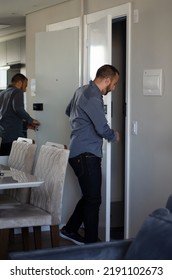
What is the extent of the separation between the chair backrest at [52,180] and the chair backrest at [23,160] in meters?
0.18

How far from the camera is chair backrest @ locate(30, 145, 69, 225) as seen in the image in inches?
153

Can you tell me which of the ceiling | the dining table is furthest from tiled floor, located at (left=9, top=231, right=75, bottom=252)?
the ceiling

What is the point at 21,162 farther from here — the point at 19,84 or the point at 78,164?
the point at 19,84

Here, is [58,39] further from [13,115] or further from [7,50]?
[7,50]

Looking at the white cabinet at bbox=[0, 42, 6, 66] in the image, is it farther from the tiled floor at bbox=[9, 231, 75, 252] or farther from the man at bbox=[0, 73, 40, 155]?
the tiled floor at bbox=[9, 231, 75, 252]

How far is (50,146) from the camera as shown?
4.20 metres

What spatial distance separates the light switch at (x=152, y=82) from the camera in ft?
14.6

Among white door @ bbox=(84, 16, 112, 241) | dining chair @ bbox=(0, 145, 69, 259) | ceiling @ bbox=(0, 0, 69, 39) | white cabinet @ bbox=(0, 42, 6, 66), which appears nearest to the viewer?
dining chair @ bbox=(0, 145, 69, 259)

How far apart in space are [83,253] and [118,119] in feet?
11.6

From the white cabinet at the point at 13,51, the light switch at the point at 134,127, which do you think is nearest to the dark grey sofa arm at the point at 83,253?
the light switch at the point at 134,127

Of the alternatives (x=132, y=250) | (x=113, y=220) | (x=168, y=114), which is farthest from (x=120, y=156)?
(x=132, y=250)

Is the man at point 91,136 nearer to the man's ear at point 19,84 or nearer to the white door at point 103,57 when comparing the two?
the white door at point 103,57

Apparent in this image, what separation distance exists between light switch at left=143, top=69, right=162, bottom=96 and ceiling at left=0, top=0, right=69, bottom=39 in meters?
2.00
